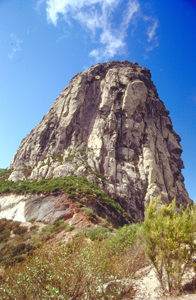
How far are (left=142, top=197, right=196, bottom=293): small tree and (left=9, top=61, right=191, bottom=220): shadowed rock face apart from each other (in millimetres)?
23662

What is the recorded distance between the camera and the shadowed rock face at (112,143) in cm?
3253

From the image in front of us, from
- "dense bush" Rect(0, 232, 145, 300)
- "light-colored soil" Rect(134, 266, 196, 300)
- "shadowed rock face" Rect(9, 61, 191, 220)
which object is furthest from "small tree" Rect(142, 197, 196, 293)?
"shadowed rock face" Rect(9, 61, 191, 220)

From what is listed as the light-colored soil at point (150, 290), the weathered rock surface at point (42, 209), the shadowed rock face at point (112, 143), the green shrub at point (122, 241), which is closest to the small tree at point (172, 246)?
the light-colored soil at point (150, 290)

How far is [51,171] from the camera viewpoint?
107 ft

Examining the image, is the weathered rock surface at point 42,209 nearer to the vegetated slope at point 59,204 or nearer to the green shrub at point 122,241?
the vegetated slope at point 59,204

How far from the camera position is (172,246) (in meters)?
5.30

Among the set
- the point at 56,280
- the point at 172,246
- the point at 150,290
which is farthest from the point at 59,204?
the point at 172,246

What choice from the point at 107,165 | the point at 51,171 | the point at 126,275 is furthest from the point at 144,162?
the point at 126,275

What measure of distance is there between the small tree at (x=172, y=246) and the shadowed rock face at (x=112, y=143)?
2366 centimetres

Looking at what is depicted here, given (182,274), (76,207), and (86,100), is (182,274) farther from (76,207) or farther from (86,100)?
(86,100)

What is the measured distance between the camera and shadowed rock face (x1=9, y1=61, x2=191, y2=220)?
32.5 meters

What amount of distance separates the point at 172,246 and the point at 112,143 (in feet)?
104

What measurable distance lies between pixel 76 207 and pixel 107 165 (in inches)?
604

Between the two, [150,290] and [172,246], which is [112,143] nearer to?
[150,290]
